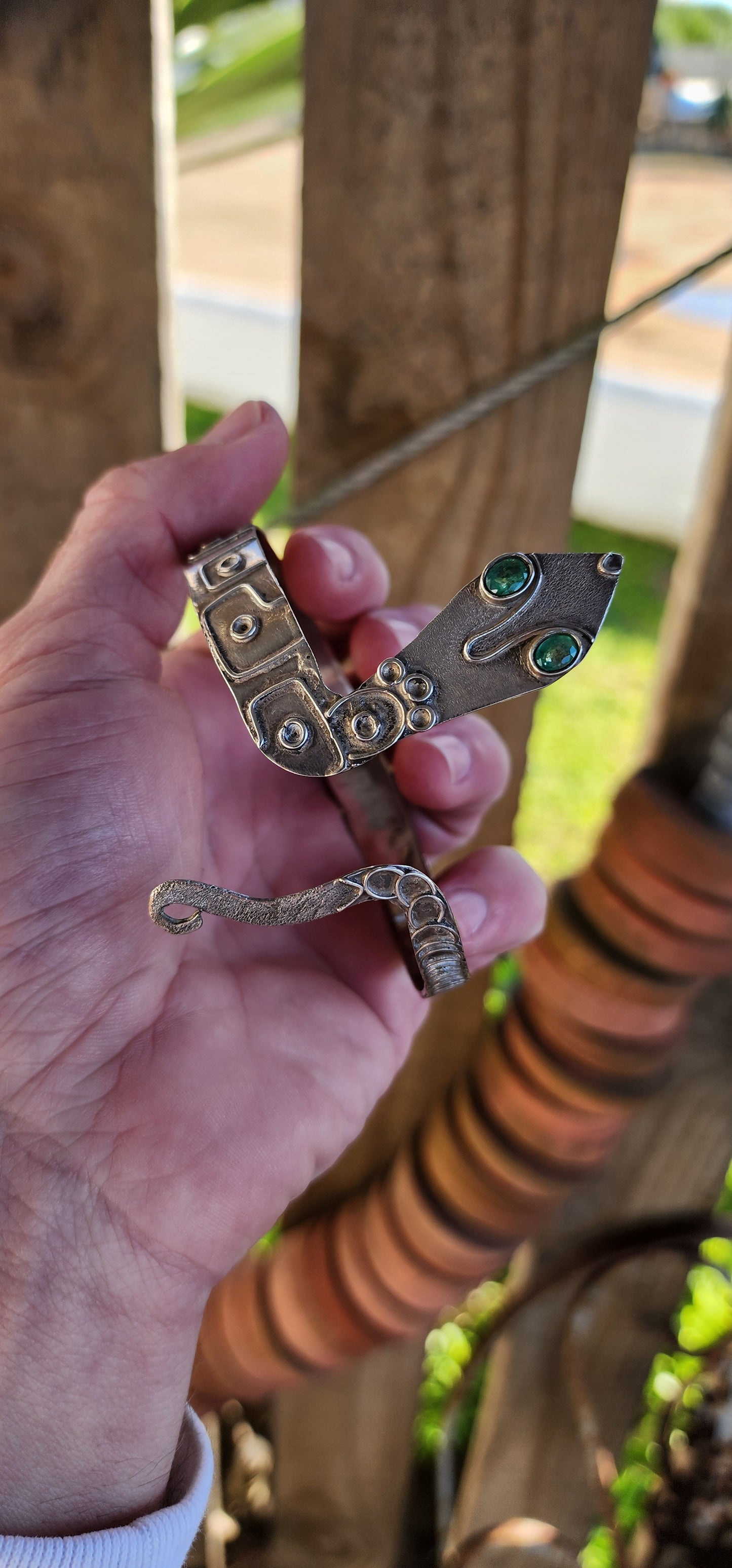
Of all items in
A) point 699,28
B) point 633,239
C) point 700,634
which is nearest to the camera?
point 700,634

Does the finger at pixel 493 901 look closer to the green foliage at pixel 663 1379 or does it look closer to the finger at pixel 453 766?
the finger at pixel 453 766

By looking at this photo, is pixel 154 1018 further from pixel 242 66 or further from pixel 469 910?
pixel 242 66

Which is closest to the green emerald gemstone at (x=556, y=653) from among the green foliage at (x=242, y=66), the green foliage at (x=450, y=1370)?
the green foliage at (x=242, y=66)

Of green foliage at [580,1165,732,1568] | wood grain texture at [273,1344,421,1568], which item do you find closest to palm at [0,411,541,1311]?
wood grain texture at [273,1344,421,1568]

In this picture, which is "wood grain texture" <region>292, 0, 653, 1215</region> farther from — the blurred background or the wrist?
the wrist

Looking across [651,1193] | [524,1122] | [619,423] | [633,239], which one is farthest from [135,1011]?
[633,239]

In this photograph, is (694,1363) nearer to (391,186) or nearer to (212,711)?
(212,711)
